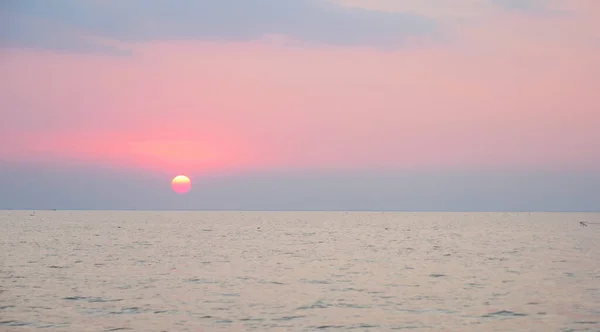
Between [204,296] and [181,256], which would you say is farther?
[181,256]

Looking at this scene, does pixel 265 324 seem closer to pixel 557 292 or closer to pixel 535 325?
pixel 535 325

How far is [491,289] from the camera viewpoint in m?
60.8

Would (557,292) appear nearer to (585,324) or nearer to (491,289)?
(491,289)

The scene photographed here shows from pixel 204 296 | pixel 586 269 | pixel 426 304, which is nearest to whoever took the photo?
pixel 426 304

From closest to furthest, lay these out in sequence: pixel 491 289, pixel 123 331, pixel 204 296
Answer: pixel 123 331 → pixel 204 296 → pixel 491 289

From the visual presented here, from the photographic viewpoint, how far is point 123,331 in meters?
40.4

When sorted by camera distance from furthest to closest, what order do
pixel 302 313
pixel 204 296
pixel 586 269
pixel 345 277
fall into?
1. pixel 586 269
2. pixel 345 277
3. pixel 204 296
4. pixel 302 313

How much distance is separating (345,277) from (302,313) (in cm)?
2410

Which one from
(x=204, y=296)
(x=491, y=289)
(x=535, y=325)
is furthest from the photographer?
(x=491, y=289)

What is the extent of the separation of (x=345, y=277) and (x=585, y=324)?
3093cm

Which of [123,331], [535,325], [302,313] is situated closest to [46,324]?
[123,331]

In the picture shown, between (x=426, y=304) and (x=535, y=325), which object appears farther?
(x=426, y=304)

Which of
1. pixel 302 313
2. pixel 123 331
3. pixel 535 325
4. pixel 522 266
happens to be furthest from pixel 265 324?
pixel 522 266

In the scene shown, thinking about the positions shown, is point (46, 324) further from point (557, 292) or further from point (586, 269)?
point (586, 269)
